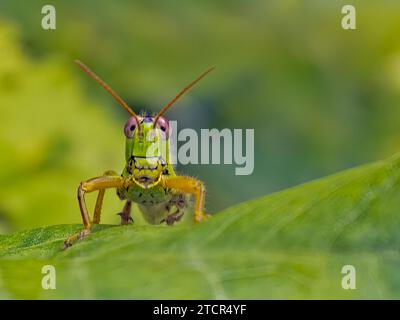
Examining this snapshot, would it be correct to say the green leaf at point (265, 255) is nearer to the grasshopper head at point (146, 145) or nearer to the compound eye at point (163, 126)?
the grasshopper head at point (146, 145)

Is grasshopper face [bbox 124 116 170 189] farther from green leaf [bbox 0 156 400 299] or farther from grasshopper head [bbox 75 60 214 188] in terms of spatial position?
green leaf [bbox 0 156 400 299]

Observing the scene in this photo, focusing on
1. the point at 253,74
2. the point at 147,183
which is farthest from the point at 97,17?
the point at 147,183

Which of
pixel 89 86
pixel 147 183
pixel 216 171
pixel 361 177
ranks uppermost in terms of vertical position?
pixel 89 86

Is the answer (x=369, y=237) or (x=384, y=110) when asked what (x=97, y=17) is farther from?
(x=369, y=237)

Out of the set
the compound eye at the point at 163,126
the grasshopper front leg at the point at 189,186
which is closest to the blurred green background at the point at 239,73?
the compound eye at the point at 163,126

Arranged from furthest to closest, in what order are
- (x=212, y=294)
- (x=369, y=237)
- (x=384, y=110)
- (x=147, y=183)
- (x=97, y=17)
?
(x=97, y=17) → (x=384, y=110) → (x=147, y=183) → (x=369, y=237) → (x=212, y=294)

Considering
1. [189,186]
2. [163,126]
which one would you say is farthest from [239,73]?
[189,186]

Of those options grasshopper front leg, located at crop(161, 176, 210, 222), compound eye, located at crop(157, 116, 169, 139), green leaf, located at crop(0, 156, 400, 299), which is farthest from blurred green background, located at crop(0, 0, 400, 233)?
green leaf, located at crop(0, 156, 400, 299)
